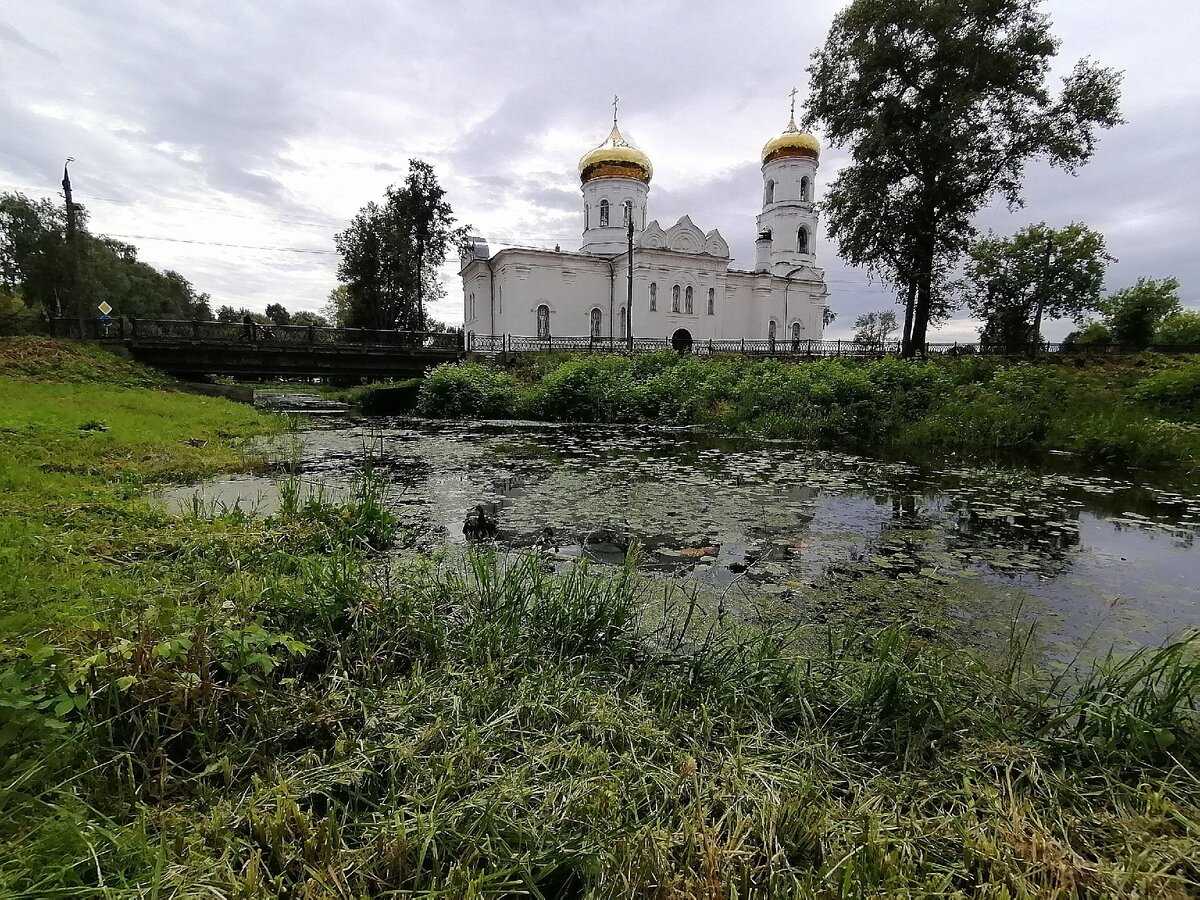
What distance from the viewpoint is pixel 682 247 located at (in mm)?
35094

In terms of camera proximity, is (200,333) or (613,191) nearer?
(200,333)

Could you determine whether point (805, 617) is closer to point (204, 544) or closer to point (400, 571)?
point (400, 571)

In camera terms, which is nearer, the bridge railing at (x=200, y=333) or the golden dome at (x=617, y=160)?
the bridge railing at (x=200, y=333)

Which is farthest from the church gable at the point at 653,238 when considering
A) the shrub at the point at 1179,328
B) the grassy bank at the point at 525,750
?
the grassy bank at the point at 525,750

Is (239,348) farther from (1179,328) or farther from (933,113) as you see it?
(1179,328)

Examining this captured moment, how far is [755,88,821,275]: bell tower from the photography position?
36656mm

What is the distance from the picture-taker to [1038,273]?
1259 inches

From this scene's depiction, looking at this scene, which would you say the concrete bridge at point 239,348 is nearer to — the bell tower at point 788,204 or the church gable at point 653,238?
the church gable at point 653,238

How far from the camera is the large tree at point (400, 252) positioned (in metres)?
33.9

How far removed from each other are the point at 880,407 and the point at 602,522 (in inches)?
414

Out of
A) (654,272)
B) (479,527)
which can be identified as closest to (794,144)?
(654,272)

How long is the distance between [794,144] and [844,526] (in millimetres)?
38603

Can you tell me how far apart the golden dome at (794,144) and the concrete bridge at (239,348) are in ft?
96.3

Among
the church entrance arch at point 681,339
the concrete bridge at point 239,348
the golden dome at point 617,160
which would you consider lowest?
the concrete bridge at point 239,348
